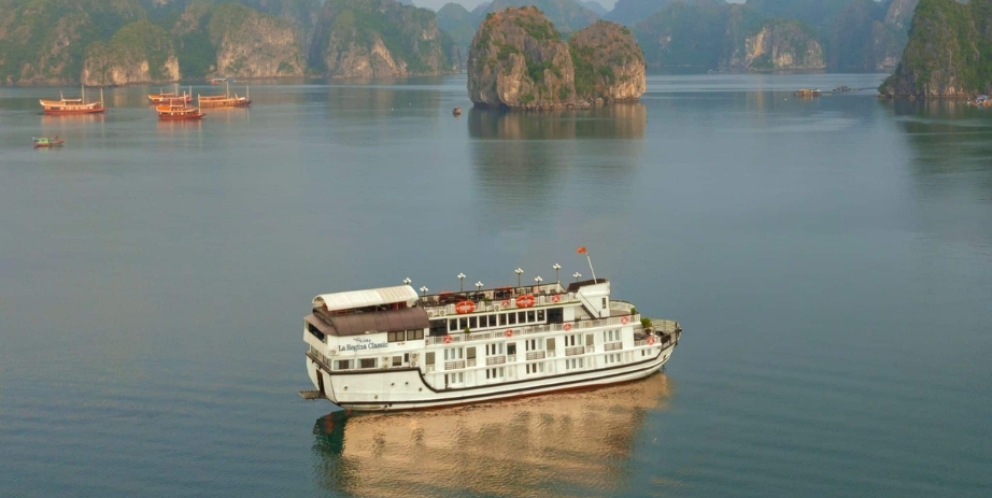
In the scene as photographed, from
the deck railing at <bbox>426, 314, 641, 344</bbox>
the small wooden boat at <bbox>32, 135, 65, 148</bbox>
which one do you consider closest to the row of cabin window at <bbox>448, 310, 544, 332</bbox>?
the deck railing at <bbox>426, 314, 641, 344</bbox>

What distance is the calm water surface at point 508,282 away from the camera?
1336 inches

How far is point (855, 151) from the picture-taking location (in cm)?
11325

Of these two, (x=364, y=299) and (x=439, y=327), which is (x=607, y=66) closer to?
(x=439, y=327)

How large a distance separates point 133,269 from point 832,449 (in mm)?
35654

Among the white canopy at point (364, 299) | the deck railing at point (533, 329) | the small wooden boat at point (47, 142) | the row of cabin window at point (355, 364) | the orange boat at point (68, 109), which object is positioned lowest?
the row of cabin window at point (355, 364)

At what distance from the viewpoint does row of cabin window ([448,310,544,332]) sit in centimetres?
3809

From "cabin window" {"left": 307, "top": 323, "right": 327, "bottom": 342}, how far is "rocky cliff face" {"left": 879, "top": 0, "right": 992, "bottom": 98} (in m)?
172

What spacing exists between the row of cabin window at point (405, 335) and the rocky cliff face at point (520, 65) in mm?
143986

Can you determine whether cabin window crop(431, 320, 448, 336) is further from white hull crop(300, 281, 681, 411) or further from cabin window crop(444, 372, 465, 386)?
cabin window crop(444, 372, 465, 386)

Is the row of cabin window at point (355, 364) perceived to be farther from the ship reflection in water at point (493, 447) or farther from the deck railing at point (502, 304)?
the deck railing at point (502, 304)

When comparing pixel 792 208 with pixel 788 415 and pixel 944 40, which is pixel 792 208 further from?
pixel 944 40

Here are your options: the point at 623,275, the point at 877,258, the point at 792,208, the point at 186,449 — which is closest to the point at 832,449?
the point at 186,449

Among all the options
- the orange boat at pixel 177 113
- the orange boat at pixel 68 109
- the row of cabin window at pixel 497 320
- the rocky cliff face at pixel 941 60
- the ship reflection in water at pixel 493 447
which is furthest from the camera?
the rocky cliff face at pixel 941 60

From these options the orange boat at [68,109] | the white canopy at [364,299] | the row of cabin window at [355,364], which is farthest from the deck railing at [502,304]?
the orange boat at [68,109]
